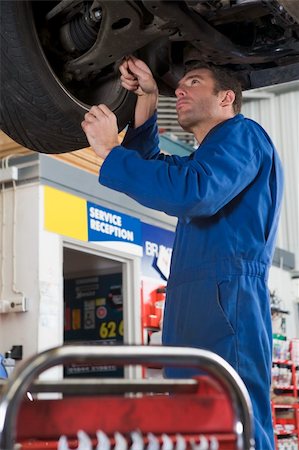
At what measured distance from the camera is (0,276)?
528 centimetres

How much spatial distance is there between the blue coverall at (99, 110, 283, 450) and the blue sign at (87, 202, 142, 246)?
380 cm

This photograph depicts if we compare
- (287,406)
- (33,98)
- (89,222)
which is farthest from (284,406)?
(33,98)

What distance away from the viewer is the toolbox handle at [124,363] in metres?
0.86

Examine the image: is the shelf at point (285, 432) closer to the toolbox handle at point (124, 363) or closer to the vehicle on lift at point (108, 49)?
the vehicle on lift at point (108, 49)

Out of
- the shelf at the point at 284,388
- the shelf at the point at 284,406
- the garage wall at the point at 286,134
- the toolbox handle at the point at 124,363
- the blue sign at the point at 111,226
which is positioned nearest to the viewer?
the toolbox handle at the point at 124,363

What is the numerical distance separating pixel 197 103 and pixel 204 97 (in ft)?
0.08

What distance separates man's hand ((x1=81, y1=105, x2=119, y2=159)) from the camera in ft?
6.06

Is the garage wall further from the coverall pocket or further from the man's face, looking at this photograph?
the coverall pocket

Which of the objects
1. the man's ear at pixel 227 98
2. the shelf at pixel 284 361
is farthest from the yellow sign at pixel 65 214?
the man's ear at pixel 227 98

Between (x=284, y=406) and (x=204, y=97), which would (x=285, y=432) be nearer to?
(x=284, y=406)

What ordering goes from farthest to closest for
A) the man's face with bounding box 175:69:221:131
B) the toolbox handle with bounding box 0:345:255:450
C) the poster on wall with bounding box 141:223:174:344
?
the poster on wall with bounding box 141:223:174:344 < the man's face with bounding box 175:69:221:131 < the toolbox handle with bounding box 0:345:255:450

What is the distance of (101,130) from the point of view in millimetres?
1885

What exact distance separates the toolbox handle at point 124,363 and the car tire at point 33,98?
1.16 m

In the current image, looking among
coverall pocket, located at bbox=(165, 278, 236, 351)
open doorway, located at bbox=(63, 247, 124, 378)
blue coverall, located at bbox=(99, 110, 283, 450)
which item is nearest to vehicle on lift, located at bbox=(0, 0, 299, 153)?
blue coverall, located at bbox=(99, 110, 283, 450)
